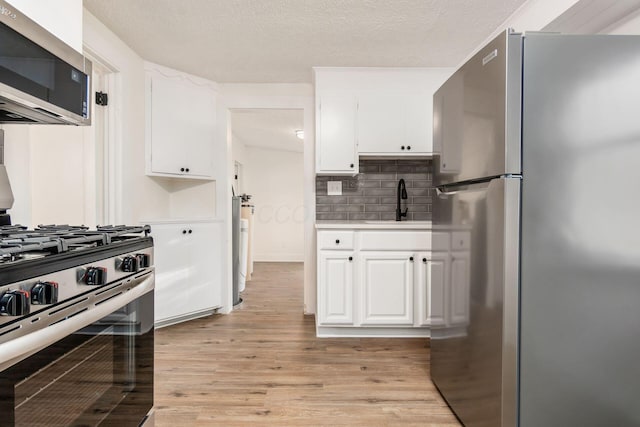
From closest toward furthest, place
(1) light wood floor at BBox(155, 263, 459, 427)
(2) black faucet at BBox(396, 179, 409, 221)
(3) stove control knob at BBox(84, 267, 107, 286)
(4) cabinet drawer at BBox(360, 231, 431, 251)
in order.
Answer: (3) stove control knob at BBox(84, 267, 107, 286) → (1) light wood floor at BBox(155, 263, 459, 427) → (4) cabinet drawer at BBox(360, 231, 431, 251) → (2) black faucet at BBox(396, 179, 409, 221)

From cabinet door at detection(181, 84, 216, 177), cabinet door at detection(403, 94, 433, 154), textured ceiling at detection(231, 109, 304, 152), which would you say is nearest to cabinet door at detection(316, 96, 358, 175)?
cabinet door at detection(403, 94, 433, 154)

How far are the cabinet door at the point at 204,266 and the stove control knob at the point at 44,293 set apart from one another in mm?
2322

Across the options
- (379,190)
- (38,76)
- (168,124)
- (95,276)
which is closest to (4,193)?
(38,76)

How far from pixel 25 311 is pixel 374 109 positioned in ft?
9.10

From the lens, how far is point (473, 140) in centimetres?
150

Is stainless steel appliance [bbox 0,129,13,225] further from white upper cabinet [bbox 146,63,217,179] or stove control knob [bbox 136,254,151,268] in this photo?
white upper cabinet [bbox 146,63,217,179]

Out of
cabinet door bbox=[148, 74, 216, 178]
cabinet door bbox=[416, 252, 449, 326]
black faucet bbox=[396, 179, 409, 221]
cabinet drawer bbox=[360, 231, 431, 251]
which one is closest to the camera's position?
cabinet door bbox=[416, 252, 449, 326]

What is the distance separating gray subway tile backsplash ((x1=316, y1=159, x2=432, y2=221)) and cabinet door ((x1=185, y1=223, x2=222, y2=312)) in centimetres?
102

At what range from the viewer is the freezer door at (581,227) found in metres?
1.26

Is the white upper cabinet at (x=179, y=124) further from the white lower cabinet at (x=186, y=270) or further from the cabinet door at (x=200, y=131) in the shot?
the white lower cabinet at (x=186, y=270)

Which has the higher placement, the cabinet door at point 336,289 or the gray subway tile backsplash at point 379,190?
the gray subway tile backsplash at point 379,190

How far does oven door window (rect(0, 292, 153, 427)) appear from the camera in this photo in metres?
0.79

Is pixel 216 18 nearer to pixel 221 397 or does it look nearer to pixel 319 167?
pixel 319 167

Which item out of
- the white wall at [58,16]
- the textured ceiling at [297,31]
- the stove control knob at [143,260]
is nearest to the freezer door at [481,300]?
the textured ceiling at [297,31]
